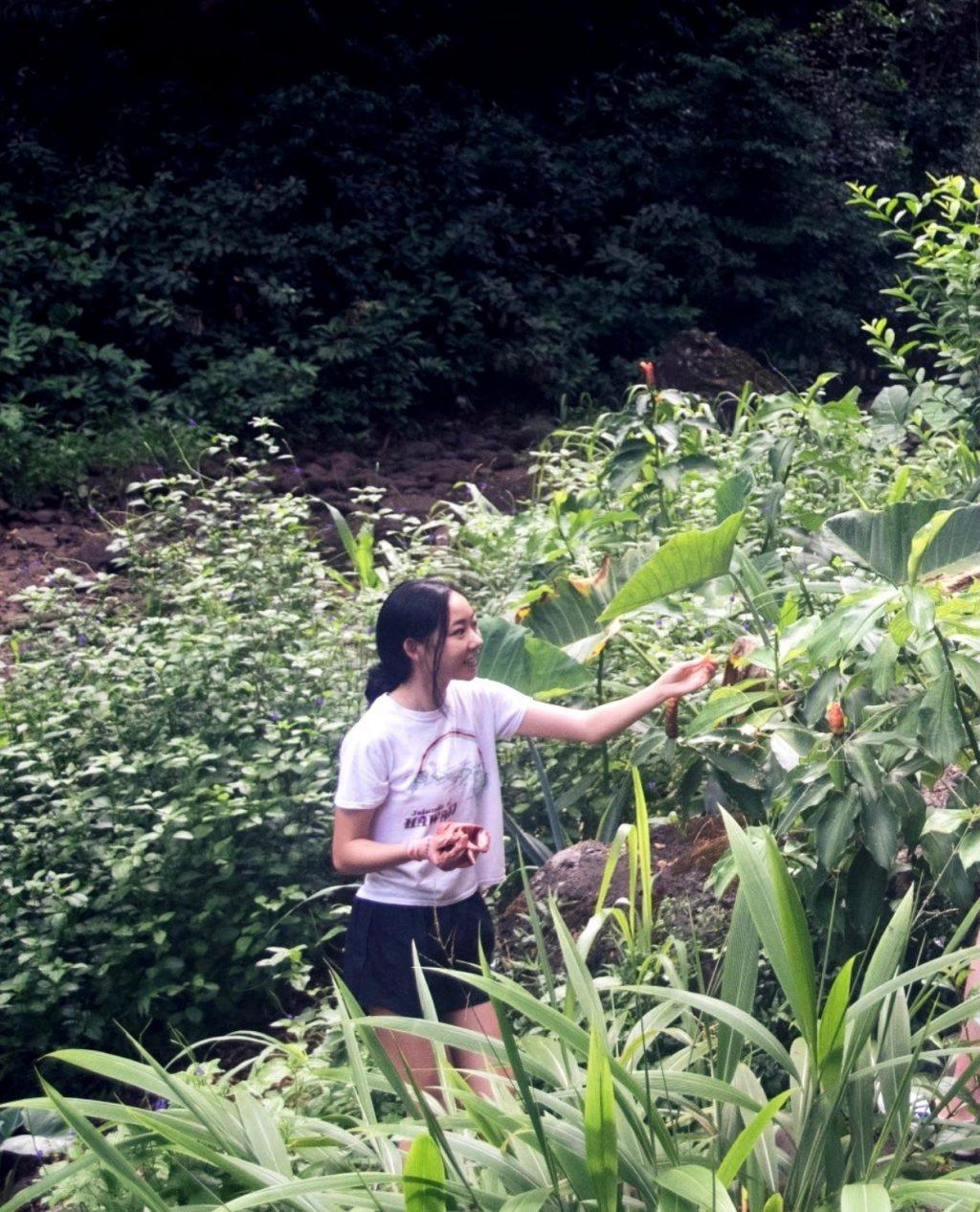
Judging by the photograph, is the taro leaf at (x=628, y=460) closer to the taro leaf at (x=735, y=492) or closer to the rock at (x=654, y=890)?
the taro leaf at (x=735, y=492)

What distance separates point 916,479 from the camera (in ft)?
15.5

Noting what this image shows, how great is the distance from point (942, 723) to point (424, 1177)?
1.20 meters

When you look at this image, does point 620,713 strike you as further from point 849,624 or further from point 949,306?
point 949,306

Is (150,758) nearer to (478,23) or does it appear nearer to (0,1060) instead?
(0,1060)

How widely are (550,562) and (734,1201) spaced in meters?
1.95

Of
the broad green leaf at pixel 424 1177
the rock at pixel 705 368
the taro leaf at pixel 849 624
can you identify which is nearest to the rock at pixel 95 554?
the rock at pixel 705 368

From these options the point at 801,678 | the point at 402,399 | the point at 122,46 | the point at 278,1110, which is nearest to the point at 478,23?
the point at 122,46

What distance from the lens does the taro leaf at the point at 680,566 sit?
9.66 feet

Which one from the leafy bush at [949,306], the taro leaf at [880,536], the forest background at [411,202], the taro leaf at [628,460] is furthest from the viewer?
the forest background at [411,202]

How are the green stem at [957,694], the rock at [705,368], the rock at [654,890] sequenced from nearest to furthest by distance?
the green stem at [957,694], the rock at [654,890], the rock at [705,368]

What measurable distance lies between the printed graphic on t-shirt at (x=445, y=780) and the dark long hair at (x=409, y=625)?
9 centimetres

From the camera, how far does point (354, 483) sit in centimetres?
763

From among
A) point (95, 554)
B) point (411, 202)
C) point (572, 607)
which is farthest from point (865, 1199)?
point (411, 202)

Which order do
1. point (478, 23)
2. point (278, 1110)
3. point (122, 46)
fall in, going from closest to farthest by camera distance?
point (278, 1110) < point (122, 46) < point (478, 23)
